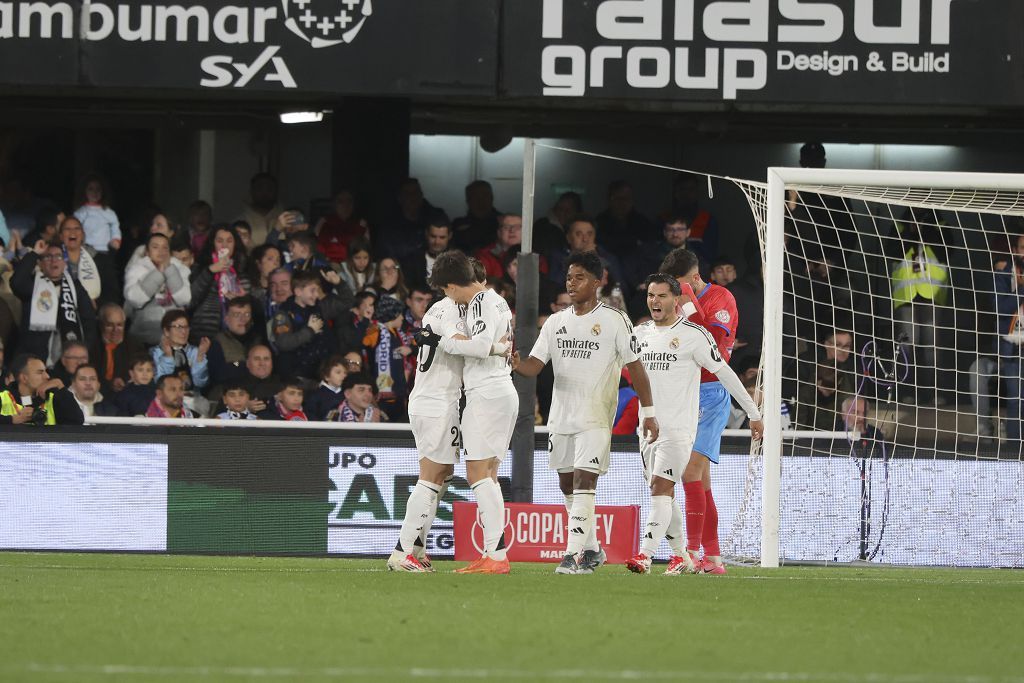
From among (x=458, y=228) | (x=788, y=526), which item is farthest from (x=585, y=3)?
(x=788, y=526)

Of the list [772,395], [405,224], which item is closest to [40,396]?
[405,224]

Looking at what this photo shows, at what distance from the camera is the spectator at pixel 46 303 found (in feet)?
48.4

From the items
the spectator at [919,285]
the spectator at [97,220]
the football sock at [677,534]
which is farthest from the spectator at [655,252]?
the football sock at [677,534]

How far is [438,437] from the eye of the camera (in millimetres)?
9633

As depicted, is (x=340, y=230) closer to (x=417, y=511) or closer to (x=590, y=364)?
(x=590, y=364)

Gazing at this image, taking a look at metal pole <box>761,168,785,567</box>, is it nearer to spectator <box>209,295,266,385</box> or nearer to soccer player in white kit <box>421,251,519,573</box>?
soccer player in white kit <box>421,251,519,573</box>

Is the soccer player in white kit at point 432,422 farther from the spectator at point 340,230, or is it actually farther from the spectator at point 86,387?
the spectator at point 340,230

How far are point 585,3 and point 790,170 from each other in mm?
4171

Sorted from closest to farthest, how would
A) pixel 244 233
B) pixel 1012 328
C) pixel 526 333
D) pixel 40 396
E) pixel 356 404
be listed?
pixel 526 333, pixel 40 396, pixel 1012 328, pixel 356 404, pixel 244 233

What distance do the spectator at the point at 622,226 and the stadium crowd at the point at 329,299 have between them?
2 cm

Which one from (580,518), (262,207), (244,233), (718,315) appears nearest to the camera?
(580,518)

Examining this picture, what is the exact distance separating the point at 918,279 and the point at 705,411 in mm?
5007

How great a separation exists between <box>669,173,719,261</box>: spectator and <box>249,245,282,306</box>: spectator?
13.4 ft

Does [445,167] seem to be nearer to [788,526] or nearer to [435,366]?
[788,526]
